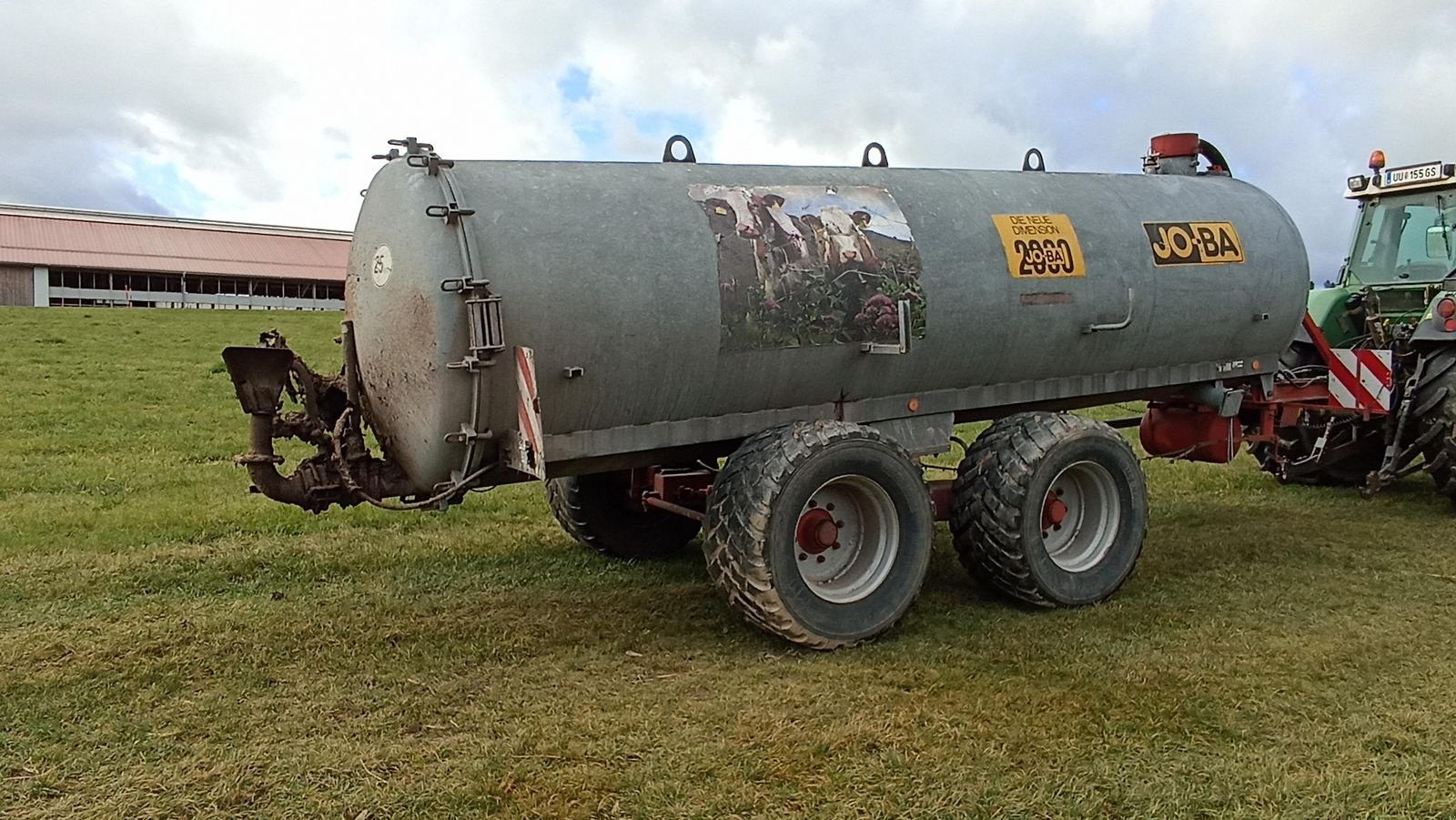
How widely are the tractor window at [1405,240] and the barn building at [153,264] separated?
34.8 m

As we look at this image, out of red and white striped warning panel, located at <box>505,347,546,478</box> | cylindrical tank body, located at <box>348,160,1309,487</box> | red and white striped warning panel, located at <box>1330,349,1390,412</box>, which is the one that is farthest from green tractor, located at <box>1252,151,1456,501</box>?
red and white striped warning panel, located at <box>505,347,546,478</box>

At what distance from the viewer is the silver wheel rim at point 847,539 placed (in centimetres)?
532

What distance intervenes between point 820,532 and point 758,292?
110cm

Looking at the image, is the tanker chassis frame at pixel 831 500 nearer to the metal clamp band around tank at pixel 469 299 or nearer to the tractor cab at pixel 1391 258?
the metal clamp band around tank at pixel 469 299

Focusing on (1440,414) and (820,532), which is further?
(1440,414)

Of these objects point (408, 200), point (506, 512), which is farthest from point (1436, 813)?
point (506, 512)

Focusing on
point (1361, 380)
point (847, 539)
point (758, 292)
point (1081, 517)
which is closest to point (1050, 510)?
point (1081, 517)

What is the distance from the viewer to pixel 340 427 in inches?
205

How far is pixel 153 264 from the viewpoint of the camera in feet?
135

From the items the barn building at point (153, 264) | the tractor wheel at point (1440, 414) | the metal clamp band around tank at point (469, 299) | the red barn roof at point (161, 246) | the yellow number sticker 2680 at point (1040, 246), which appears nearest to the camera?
the metal clamp band around tank at point (469, 299)

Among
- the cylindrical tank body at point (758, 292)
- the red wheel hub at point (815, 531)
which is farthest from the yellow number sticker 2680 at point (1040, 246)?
the red wheel hub at point (815, 531)

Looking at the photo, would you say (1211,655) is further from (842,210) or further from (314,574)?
(314,574)

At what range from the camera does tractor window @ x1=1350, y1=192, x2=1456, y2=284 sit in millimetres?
8773

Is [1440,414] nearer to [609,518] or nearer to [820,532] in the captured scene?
[820,532]
